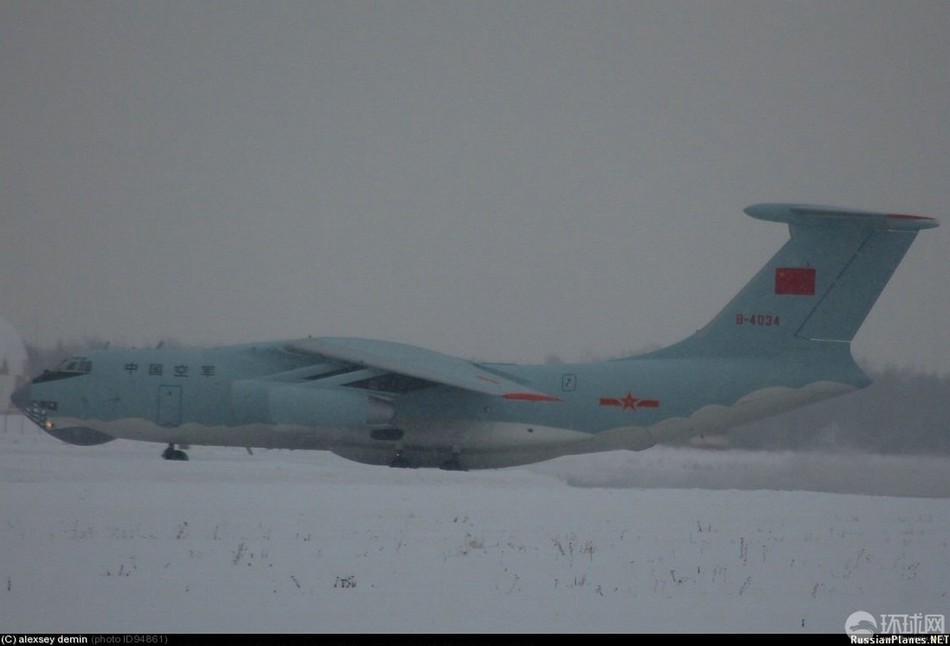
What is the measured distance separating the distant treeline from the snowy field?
7069 mm

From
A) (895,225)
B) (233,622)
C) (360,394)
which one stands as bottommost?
Answer: (233,622)

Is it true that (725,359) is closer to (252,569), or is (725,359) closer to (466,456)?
(466,456)

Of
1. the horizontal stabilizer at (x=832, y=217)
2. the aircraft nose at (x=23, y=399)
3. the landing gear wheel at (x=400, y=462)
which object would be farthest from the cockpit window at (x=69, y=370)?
the horizontal stabilizer at (x=832, y=217)

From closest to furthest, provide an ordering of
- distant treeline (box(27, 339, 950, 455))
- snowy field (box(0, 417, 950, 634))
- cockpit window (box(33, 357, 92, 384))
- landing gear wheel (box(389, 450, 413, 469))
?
snowy field (box(0, 417, 950, 634)), landing gear wheel (box(389, 450, 413, 469)), cockpit window (box(33, 357, 92, 384)), distant treeline (box(27, 339, 950, 455))

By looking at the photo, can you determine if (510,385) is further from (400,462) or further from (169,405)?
(169,405)

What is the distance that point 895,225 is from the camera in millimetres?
15922

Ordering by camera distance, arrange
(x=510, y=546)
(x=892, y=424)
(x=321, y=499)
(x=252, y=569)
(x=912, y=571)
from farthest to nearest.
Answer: (x=892, y=424), (x=321, y=499), (x=510, y=546), (x=912, y=571), (x=252, y=569)

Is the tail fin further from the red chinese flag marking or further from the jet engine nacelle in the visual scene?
the jet engine nacelle

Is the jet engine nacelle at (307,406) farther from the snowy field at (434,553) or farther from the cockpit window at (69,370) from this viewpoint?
the cockpit window at (69,370)

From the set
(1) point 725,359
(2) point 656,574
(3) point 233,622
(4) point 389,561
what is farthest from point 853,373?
(3) point 233,622

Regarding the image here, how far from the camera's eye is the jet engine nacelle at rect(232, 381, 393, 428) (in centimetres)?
1641

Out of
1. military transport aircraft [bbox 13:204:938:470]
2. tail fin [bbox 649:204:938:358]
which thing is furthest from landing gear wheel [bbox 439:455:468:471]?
tail fin [bbox 649:204:938:358]

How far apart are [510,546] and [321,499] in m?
3.59

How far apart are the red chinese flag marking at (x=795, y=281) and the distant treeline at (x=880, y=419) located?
656cm
